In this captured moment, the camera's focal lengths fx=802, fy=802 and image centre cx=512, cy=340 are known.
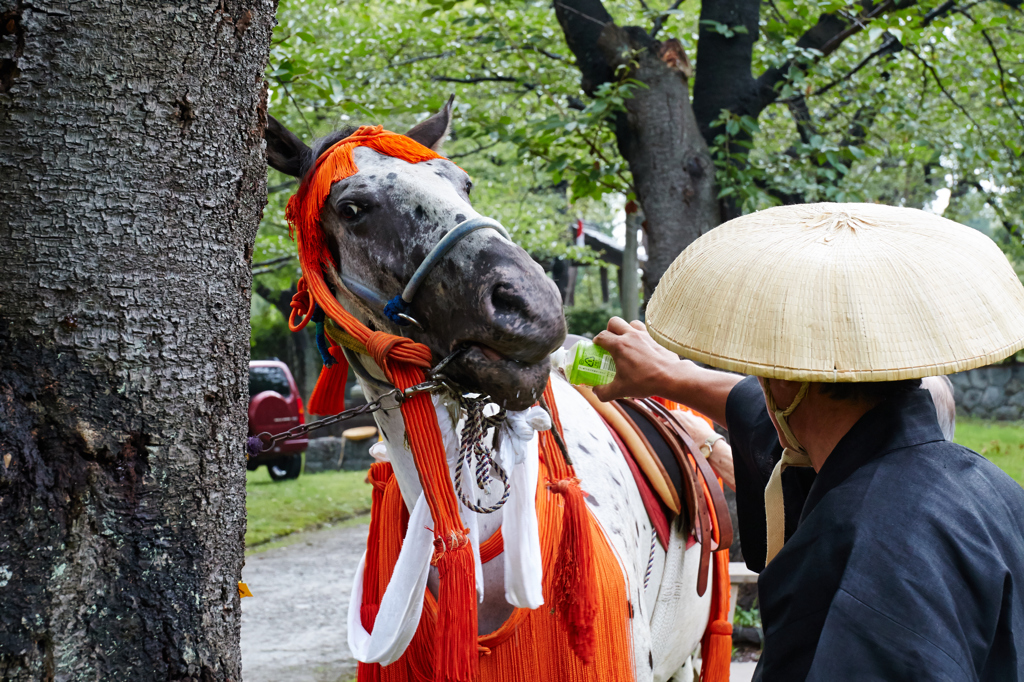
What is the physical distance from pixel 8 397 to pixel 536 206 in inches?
545

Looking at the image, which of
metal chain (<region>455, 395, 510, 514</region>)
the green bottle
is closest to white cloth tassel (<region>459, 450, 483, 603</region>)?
metal chain (<region>455, 395, 510, 514</region>)

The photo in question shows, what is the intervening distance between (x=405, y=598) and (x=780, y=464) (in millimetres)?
986

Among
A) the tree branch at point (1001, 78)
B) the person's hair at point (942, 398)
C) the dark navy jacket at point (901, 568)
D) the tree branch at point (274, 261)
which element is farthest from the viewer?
the tree branch at point (274, 261)

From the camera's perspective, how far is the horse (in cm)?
183

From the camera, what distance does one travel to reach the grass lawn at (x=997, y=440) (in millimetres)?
8922

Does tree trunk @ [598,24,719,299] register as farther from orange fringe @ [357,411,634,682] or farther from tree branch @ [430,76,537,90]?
orange fringe @ [357,411,634,682]

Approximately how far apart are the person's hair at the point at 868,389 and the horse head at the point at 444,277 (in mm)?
692

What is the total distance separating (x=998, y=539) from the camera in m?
1.15

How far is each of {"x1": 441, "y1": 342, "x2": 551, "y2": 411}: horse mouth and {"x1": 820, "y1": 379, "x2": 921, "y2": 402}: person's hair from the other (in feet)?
2.43

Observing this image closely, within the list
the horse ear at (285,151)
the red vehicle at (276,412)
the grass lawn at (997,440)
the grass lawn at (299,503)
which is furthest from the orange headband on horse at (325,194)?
the red vehicle at (276,412)

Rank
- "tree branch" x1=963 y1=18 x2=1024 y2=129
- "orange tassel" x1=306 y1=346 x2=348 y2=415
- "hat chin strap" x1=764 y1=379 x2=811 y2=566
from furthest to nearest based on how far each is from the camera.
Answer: "tree branch" x1=963 y1=18 x2=1024 y2=129
"orange tassel" x1=306 y1=346 x2=348 y2=415
"hat chin strap" x1=764 y1=379 x2=811 y2=566

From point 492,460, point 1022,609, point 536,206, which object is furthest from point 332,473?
point 1022,609

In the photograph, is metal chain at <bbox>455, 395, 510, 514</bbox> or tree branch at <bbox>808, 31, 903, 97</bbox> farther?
tree branch at <bbox>808, 31, 903, 97</bbox>

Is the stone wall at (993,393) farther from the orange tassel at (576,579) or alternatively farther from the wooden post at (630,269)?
the orange tassel at (576,579)
